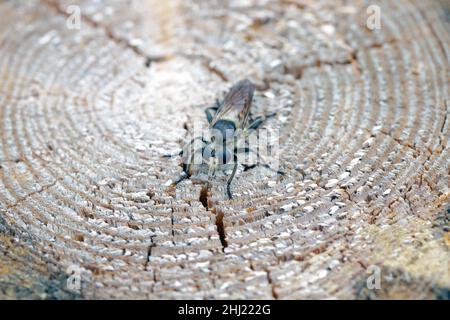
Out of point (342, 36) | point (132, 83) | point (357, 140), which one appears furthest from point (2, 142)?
point (342, 36)

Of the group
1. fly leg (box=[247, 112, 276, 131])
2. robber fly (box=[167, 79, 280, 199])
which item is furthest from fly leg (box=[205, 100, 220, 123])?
fly leg (box=[247, 112, 276, 131])

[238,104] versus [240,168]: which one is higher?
[238,104]

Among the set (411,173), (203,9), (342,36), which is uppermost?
(203,9)

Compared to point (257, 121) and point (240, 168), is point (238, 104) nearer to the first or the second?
point (257, 121)

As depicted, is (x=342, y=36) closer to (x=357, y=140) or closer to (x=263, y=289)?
(x=357, y=140)

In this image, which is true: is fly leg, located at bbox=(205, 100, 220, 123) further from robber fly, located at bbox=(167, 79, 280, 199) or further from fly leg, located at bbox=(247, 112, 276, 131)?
fly leg, located at bbox=(247, 112, 276, 131)

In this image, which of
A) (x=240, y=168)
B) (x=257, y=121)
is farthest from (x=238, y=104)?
(x=240, y=168)
